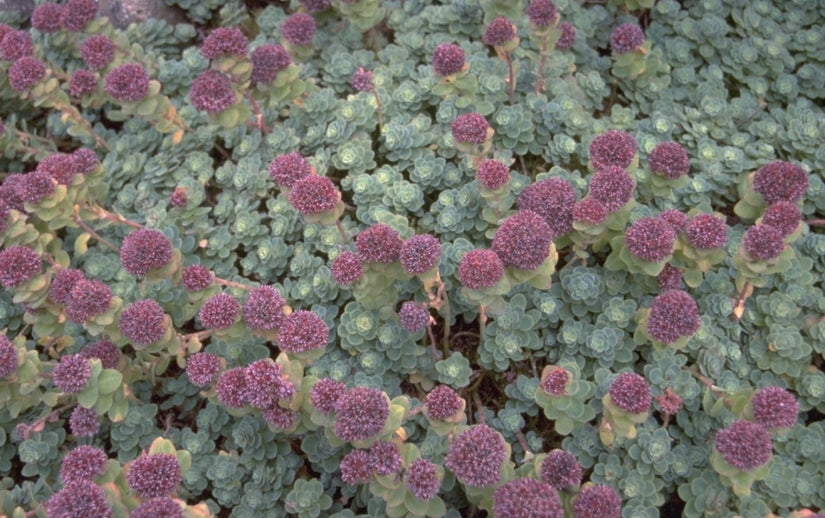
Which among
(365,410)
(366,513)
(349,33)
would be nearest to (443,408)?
(365,410)

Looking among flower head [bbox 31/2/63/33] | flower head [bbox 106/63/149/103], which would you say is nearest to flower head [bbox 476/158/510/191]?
flower head [bbox 106/63/149/103]

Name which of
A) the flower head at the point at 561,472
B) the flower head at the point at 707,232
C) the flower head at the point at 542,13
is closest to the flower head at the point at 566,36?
the flower head at the point at 542,13

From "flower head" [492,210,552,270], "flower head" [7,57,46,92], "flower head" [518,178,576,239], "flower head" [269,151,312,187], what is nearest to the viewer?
"flower head" [492,210,552,270]

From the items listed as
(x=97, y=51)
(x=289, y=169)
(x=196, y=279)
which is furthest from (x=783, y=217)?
(x=97, y=51)

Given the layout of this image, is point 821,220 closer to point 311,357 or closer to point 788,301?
point 788,301

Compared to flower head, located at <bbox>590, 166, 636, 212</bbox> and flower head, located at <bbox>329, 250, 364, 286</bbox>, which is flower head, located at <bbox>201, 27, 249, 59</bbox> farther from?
flower head, located at <bbox>590, 166, 636, 212</bbox>

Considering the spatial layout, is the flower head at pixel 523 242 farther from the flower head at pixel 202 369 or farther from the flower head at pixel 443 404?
the flower head at pixel 202 369
